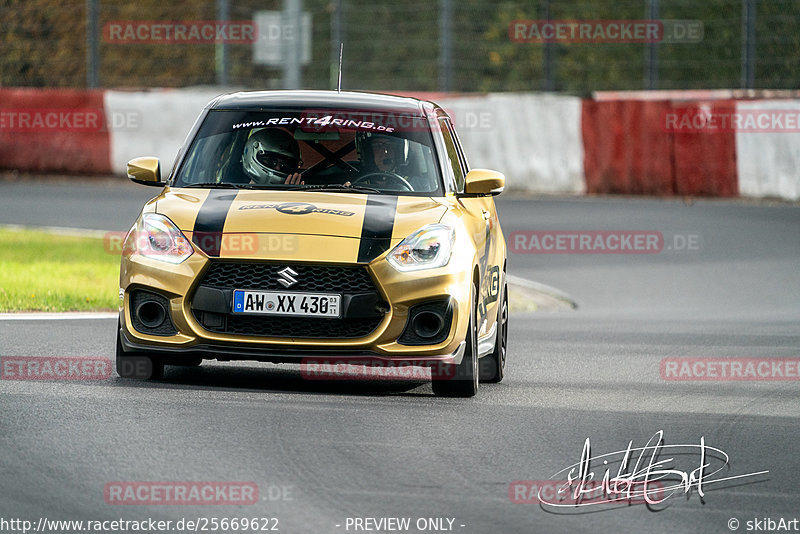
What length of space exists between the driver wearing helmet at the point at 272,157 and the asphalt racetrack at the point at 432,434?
3.73ft

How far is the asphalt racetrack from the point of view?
6.12 meters

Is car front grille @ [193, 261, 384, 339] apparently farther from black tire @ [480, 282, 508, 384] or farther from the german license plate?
black tire @ [480, 282, 508, 384]

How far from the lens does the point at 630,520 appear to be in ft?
20.0

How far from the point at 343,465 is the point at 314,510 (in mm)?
865

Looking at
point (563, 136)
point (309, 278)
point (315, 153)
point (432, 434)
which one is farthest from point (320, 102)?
point (563, 136)

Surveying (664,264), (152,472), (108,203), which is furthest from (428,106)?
(108,203)

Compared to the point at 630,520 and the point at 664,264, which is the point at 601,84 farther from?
the point at 630,520

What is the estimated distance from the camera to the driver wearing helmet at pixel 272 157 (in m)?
9.43

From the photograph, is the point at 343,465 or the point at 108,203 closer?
the point at 343,465

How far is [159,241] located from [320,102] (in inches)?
63.4

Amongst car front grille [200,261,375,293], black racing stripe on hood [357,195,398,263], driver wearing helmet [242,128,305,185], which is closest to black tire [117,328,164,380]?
car front grille [200,261,375,293]

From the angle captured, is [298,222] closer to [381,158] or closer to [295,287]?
[295,287]

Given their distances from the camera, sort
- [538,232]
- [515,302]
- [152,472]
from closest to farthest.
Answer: [152,472] → [515,302] → [538,232]

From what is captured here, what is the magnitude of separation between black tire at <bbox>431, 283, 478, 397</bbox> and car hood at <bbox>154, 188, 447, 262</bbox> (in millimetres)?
587
